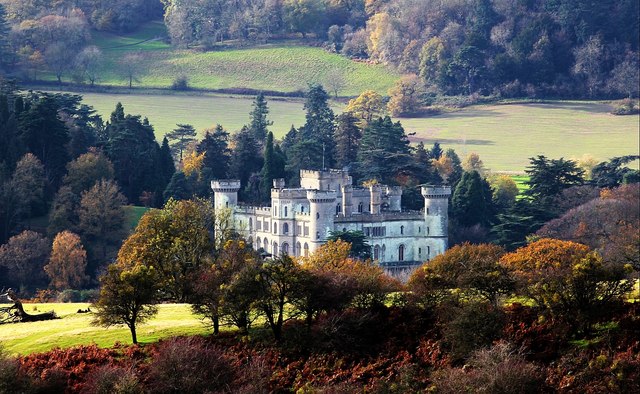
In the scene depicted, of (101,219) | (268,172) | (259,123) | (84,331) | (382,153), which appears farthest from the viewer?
(259,123)

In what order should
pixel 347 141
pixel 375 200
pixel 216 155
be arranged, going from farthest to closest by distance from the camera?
pixel 347 141 < pixel 216 155 < pixel 375 200

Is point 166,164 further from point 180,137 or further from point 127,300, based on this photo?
point 127,300

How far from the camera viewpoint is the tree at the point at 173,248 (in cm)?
8338

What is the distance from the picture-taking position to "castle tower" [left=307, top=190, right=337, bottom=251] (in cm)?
12206

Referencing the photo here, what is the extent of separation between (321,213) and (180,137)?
152 feet

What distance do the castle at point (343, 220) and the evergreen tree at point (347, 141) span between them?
19.0 metres

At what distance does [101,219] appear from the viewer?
123 metres

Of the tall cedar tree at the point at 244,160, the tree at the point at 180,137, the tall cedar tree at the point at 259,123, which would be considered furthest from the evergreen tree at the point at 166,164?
the tall cedar tree at the point at 259,123

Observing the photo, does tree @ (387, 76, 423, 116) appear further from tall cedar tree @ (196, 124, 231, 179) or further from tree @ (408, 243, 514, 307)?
tree @ (408, 243, 514, 307)

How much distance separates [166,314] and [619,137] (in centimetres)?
11013

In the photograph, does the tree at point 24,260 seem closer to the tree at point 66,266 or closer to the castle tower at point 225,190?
the tree at point 66,266

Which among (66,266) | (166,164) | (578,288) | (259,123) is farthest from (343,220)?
(578,288)

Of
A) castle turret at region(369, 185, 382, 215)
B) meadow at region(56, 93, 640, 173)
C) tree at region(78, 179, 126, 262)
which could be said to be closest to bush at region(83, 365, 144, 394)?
tree at region(78, 179, 126, 262)

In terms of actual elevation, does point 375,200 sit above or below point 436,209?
above
